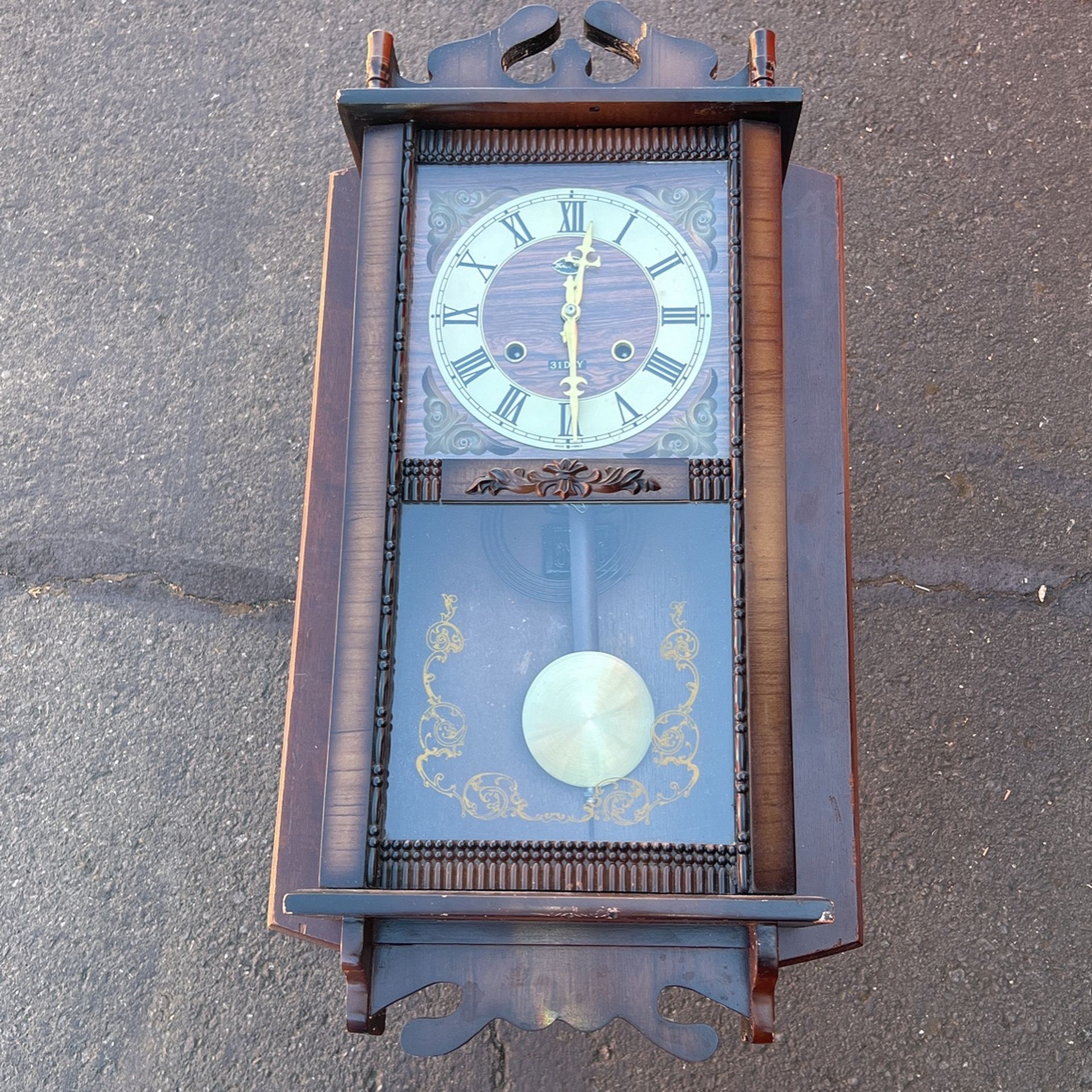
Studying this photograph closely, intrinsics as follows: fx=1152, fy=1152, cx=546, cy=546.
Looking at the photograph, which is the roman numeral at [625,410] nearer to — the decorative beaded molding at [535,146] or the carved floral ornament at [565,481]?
the carved floral ornament at [565,481]

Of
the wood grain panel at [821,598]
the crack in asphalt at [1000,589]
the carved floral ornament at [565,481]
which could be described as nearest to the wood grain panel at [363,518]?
the carved floral ornament at [565,481]

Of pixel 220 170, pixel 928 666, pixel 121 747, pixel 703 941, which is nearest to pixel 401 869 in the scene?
pixel 703 941

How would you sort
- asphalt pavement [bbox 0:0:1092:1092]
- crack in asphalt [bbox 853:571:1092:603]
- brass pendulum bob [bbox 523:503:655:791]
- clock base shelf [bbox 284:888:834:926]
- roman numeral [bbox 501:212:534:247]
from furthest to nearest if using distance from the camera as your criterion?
1. crack in asphalt [bbox 853:571:1092:603]
2. asphalt pavement [bbox 0:0:1092:1092]
3. roman numeral [bbox 501:212:534:247]
4. brass pendulum bob [bbox 523:503:655:791]
5. clock base shelf [bbox 284:888:834:926]

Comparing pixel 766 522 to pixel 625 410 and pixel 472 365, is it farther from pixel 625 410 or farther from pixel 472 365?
pixel 472 365

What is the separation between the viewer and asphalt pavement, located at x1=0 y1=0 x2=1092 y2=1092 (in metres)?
1.53

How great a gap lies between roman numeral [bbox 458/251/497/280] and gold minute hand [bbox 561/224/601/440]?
0.27ft

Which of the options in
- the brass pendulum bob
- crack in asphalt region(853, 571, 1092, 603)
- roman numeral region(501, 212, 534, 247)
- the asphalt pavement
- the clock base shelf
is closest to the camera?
the clock base shelf

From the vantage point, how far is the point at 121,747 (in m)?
1.66

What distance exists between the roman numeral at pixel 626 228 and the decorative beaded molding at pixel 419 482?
32 cm

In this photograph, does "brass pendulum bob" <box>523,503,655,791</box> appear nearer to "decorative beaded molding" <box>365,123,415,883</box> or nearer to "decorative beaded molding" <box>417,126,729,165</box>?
"decorative beaded molding" <box>365,123,415,883</box>

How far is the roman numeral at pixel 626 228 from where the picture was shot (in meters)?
1.20

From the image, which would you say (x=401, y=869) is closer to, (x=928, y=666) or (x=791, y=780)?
(x=791, y=780)

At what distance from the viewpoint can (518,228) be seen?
1205mm

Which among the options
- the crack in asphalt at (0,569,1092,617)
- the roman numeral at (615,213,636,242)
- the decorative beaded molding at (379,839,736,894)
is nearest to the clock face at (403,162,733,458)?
the roman numeral at (615,213,636,242)
